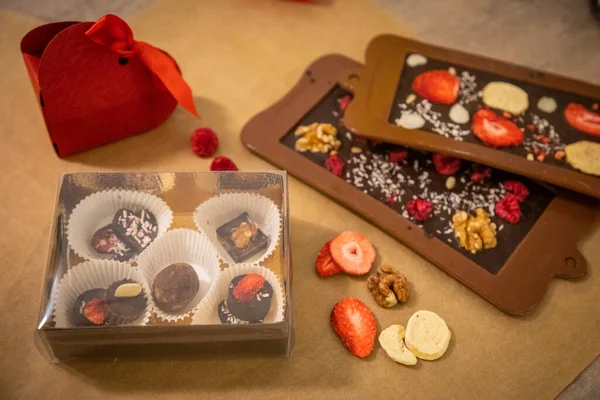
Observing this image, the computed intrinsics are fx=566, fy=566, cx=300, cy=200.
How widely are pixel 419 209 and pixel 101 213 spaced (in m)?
0.57

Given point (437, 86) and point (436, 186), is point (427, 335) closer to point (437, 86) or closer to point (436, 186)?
point (436, 186)

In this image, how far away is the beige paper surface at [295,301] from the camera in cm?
90

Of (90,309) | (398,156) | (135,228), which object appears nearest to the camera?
(90,309)

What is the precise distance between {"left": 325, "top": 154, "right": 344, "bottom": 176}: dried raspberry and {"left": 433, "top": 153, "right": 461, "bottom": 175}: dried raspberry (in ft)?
0.63

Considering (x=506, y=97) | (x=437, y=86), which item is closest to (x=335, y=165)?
(x=437, y=86)

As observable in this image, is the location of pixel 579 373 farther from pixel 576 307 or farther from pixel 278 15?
pixel 278 15

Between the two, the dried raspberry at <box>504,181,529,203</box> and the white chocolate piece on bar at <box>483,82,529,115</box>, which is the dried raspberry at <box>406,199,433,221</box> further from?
the white chocolate piece on bar at <box>483,82,529,115</box>

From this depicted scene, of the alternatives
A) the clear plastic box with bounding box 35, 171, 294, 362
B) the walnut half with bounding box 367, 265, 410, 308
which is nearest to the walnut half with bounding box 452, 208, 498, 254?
the walnut half with bounding box 367, 265, 410, 308

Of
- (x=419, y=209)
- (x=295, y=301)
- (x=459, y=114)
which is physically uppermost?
(x=459, y=114)

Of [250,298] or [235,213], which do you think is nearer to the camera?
[250,298]

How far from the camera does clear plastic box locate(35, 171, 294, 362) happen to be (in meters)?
0.83

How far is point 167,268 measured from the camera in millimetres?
909

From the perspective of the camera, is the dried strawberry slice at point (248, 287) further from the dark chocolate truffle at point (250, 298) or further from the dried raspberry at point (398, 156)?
the dried raspberry at point (398, 156)

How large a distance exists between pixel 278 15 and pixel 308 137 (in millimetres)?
454
